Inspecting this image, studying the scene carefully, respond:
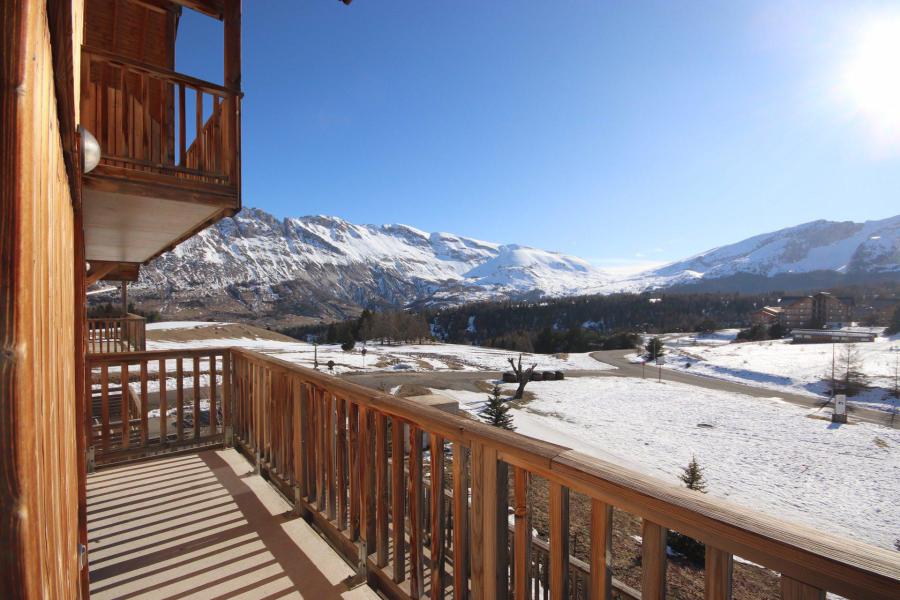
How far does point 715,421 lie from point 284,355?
1004 inches

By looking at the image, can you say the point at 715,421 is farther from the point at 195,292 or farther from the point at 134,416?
the point at 195,292

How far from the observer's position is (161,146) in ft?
13.2

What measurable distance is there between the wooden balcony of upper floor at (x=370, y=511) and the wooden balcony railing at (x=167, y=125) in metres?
1.57

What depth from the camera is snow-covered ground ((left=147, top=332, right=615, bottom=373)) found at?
30750mm

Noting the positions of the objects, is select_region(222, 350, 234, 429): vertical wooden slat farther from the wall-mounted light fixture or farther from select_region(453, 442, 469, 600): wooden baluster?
select_region(453, 442, 469, 600): wooden baluster

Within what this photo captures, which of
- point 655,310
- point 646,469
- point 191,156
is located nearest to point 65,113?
point 191,156

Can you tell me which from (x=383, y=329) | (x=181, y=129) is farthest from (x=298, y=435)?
(x=383, y=329)

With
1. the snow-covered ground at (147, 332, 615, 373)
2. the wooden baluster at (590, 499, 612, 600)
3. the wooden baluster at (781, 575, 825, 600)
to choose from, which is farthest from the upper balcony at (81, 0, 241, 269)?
the snow-covered ground at (147, 332, 615, 373)

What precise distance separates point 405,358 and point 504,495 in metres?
37.6

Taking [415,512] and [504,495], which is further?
[415,512]

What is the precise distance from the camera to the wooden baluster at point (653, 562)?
107 cm

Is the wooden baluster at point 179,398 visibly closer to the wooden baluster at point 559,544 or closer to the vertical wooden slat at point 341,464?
the vertical wooden slat at point 341,464

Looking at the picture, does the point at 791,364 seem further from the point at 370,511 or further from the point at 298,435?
the point at 370,511

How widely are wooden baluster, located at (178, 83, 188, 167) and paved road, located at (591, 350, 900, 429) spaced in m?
→ 33.0
